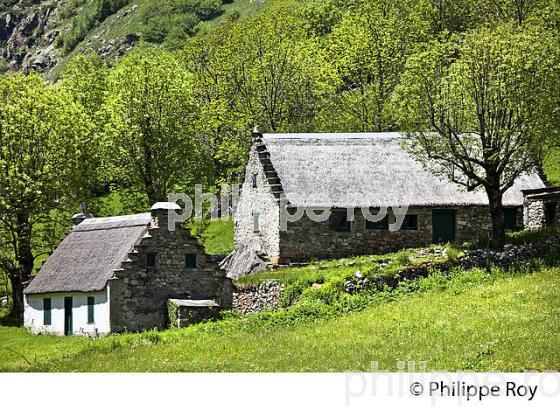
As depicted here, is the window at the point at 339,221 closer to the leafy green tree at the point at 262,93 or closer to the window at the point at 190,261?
the window at the point at 190,261

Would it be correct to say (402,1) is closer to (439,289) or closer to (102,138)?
(102,138)

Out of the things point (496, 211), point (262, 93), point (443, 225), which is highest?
point (262, 93)

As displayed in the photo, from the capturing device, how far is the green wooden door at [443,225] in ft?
165

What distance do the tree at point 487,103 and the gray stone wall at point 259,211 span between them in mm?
8741

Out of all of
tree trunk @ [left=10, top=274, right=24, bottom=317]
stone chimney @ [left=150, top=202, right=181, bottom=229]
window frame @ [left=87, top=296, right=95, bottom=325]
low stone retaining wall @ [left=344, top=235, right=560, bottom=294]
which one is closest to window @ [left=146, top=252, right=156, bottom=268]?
stone chimney @ [left=150, top=202, right=181, bottom=229]

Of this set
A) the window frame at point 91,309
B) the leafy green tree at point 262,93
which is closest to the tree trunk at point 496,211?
the window frame at point 91,309

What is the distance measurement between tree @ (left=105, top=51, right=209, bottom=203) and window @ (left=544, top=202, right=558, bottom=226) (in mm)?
22019

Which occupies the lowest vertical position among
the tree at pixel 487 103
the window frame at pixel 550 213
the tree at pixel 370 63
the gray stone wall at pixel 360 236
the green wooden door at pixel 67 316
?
the green wooden door at pixel 67 316

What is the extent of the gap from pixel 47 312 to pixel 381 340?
68.0 ft

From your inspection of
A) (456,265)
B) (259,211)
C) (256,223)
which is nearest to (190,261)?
(259,211)

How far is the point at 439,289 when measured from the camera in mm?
39344

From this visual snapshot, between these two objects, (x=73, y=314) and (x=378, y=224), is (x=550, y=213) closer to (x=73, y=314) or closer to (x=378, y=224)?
(x=378, y=224)

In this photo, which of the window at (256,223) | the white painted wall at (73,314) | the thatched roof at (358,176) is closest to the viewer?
the white painted wall at (73,314)

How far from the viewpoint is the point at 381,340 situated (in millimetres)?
31422
